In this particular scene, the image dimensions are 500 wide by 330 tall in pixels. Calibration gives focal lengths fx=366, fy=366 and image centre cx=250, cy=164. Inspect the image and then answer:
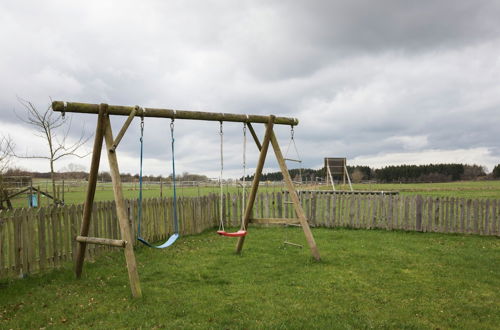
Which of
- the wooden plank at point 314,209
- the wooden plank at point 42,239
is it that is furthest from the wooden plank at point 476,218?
the wooden plank at point 42,239

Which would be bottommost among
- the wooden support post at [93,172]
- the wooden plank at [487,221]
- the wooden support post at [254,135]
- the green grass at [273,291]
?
the green grass at [273,291]

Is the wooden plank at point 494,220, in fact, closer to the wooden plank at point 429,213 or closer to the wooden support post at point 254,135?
the wooden plank at point 429,213

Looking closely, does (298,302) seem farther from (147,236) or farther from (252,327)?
(147,236)

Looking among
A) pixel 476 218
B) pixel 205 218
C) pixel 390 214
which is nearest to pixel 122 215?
pixel 205 218

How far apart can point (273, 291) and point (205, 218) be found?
267 inches

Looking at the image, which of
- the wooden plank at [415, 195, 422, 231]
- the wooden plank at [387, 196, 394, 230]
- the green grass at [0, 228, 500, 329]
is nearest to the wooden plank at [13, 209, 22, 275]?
the green grass at [0, 228, 500, 329]

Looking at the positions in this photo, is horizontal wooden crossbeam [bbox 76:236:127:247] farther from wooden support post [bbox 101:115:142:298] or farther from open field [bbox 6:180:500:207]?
open field [bbox 6:180:500:207]

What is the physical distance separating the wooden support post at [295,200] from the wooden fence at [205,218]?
4198mm

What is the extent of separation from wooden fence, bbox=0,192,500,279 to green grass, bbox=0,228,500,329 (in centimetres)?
52

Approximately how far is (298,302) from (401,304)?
1.45m

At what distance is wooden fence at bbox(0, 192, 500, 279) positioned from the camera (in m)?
6.72

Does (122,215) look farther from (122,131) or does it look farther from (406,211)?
A: (406,211)

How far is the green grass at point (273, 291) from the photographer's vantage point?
185 inches

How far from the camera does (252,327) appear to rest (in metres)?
4.44
